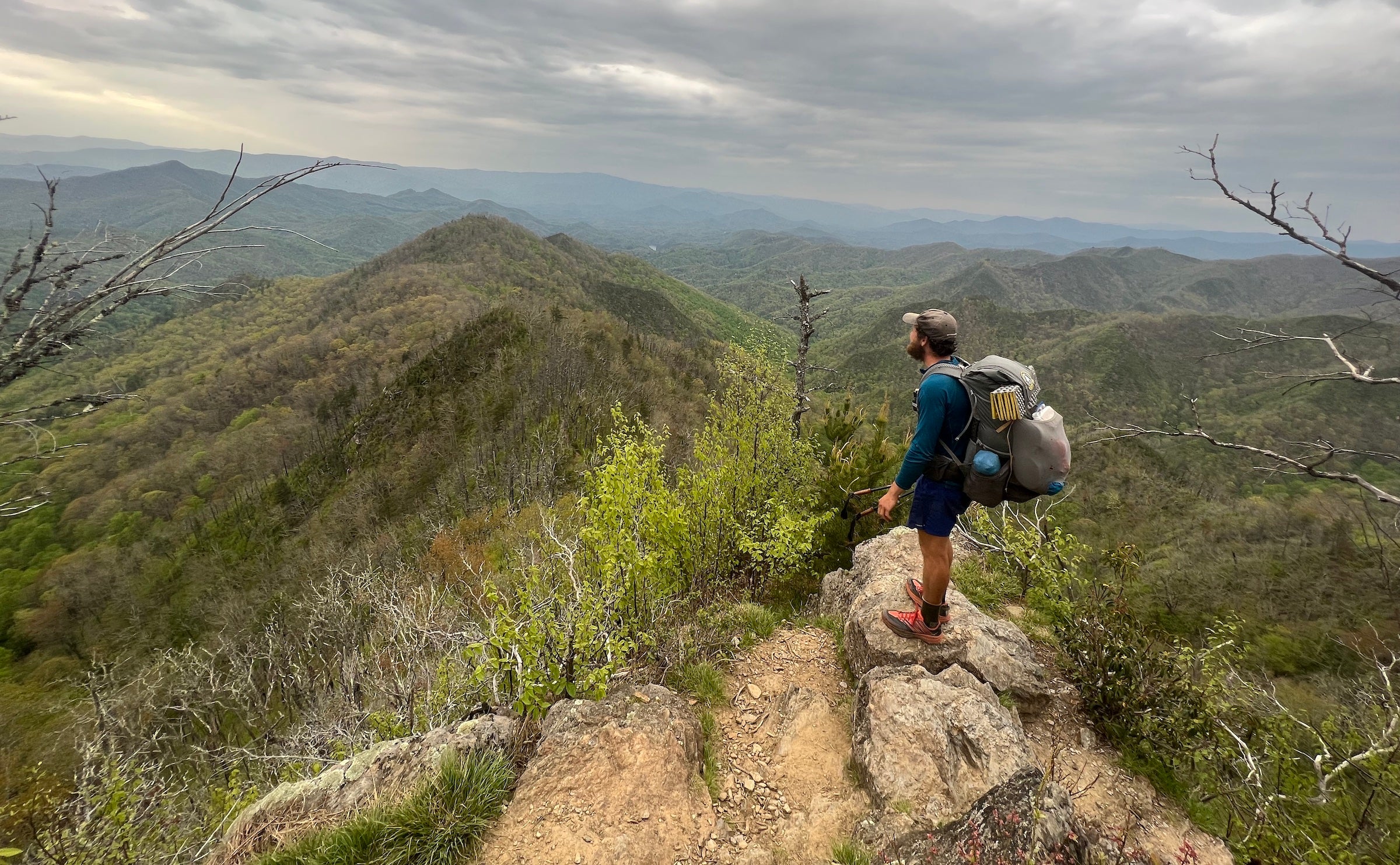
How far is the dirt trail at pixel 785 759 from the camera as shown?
472 centimetres

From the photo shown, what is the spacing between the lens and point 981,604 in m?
8.27

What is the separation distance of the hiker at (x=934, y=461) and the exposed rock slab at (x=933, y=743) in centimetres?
76

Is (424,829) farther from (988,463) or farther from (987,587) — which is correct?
(987,587)

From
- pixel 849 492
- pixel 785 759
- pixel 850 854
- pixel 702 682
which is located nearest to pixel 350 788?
pixel 702 682

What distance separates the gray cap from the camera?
5.35 meters

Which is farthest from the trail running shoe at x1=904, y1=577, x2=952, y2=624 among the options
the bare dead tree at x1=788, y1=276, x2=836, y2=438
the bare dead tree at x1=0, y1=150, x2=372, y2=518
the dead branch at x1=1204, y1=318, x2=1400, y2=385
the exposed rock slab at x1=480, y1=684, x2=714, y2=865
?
the bare dead tree at x1=788, y1=276, x2=836, y2=438

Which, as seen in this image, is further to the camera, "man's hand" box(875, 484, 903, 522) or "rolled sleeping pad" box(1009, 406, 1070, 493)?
"man's hand" box(875, 484, 903, 522)

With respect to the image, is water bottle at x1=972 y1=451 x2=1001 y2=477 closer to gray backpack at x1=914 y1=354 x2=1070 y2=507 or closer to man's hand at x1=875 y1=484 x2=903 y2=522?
gray backpack at x1=914 y1=354 x2=1070 y2=507

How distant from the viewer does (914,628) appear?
19.9ft

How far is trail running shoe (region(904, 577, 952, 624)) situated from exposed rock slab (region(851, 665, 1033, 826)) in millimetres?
585

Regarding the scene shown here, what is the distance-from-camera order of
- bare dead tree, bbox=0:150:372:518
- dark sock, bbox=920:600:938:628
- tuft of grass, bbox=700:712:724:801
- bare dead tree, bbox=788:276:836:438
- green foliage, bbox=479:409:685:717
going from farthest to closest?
bare dead tree, bbox=788:276:836:438 → dark sock, bbox=920:600:938:628 → green foliage, bbox=479:409:685:717 → tuft of grass, bbox=700:712:724:801 → bare dead tree, bbox=0:150:372:518

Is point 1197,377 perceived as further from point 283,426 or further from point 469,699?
point 283,426

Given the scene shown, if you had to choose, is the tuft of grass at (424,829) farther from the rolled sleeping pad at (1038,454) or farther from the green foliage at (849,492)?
the green foliage at (849,492)

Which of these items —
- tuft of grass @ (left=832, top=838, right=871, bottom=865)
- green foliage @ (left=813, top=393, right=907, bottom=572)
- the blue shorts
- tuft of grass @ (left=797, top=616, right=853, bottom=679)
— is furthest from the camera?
green foliage @ (left=813, top=393, right=907, bottom=572)
